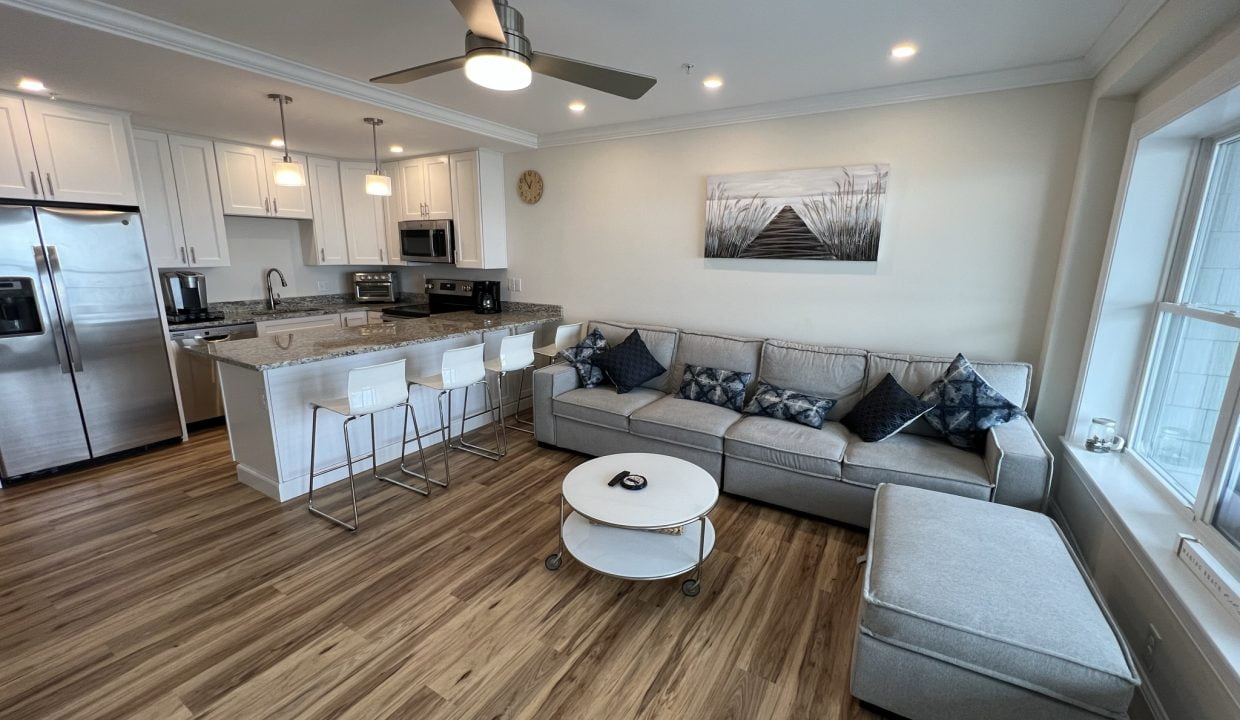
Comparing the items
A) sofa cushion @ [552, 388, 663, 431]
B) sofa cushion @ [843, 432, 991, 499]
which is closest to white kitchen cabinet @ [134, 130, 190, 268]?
sofa cushion @ [552, 388, 663, 431]

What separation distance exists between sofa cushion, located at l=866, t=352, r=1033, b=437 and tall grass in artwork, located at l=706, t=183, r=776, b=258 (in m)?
1.22

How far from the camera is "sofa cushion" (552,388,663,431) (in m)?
3.42

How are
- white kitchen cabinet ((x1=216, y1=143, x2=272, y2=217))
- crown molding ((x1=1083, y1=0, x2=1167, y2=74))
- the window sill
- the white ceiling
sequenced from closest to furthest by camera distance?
the window sill, crown molding ((x1=1083, y1=0, x2=1167, y2=74)), the white ceiling, white kitchen cabinet ((x1=216, y1=143, x2=272, y2=217))

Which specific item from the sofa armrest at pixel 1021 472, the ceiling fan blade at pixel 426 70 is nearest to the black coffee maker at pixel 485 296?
the ceiling fan blade at pixel 426 70

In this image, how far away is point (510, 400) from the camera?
460 centimetres

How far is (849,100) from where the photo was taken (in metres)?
3.17

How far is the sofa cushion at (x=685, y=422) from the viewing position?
3084 mm

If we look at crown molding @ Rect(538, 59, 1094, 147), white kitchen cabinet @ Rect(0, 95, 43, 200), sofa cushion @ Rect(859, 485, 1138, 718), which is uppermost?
crown molding @ Rect(538, 59, 1094, 147)

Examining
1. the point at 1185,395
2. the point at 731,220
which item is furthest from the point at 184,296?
the point at 1185,395

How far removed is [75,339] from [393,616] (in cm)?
318

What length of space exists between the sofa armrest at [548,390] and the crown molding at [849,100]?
203 cm

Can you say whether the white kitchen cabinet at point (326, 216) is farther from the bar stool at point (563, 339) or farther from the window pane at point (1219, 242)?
the window pane at point (1219, 242)

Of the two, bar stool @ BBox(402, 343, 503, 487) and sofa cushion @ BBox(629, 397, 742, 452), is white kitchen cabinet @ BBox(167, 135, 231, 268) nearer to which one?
bar stool @ BBox(402, 343, 503, 487)

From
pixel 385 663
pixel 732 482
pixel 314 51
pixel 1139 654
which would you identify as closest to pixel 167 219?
pixel 314 51
